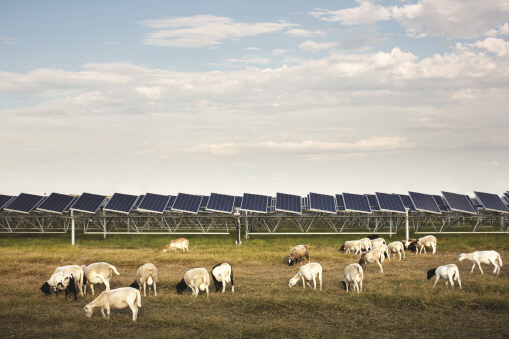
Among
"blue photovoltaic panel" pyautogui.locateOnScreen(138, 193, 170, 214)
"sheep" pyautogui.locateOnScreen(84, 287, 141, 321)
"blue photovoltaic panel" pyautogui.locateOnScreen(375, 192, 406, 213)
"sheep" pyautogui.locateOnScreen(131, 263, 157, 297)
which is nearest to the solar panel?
"blue photovoltaic panel" pyautogui.locateOnScreen(138, 193, 170, 214)

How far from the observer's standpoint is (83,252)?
3045 centimetres

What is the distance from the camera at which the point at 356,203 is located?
1524 inches

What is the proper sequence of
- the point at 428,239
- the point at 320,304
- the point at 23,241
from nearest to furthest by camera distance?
the point at 320,304 < the point at 428,239 < the point at 23,241

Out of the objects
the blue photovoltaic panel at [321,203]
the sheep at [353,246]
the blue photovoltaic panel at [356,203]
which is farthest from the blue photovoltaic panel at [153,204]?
the sheep at [353,246]

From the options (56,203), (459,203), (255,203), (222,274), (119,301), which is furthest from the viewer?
(56,203)

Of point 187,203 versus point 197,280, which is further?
point 187,203

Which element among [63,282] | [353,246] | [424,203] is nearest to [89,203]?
[353,246]

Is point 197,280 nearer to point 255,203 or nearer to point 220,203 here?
point 255,203

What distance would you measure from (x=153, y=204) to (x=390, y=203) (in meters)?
22.0

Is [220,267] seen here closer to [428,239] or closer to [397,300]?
[397,300]

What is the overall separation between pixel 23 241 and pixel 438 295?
122ft

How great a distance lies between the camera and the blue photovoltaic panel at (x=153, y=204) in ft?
128

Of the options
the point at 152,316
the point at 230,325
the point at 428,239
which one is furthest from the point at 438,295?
the point at 428,239

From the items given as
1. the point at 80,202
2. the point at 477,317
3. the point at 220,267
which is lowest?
the point at 477,317
